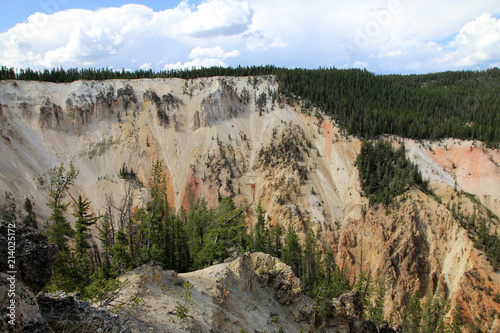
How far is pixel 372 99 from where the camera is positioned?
291 feet

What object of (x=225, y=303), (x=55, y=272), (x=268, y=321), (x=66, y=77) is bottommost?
(x=268, y=321)

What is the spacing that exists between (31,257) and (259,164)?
209 ft

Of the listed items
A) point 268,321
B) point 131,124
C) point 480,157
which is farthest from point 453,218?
point 131,124

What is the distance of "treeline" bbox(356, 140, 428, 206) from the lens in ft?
180

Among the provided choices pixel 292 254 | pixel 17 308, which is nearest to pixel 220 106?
pixel 292 254

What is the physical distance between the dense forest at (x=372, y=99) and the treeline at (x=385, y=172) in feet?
22.5

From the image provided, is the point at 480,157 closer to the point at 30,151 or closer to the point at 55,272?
the point at 55,272

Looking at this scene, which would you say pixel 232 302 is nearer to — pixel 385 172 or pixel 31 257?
pixel 31 257

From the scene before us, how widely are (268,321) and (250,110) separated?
234 ft

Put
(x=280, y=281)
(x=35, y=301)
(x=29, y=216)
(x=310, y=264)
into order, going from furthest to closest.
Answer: (x=29, y=216) < (x=310, y=264) < (x=280, y=281) < (x=35, y=301)

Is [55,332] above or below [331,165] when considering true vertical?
above

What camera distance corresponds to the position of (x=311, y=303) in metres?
27.1

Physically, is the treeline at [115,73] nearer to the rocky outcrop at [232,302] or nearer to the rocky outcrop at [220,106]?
the rocky outcrop at [220,106]

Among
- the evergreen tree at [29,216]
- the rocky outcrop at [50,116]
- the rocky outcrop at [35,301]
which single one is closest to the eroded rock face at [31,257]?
the rocky outcrop at [35,301]
